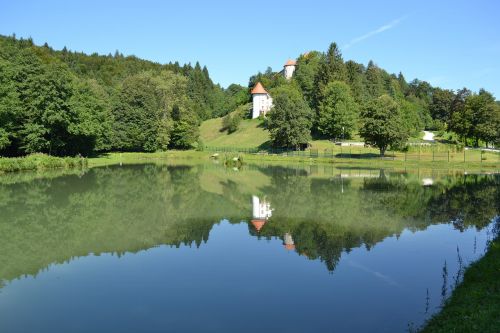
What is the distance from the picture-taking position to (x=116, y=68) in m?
148

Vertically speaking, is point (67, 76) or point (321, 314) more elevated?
point (67, 76)

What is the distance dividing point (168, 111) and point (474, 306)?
277ft

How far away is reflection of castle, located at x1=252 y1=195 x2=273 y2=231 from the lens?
863 inches

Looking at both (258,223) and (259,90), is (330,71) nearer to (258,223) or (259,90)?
(259,90)

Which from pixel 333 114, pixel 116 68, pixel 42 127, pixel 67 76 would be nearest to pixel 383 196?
pixel 42 127

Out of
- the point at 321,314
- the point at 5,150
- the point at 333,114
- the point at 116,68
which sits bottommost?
the point at 321,314

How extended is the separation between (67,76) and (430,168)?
51978mm

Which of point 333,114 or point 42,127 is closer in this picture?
point 42,127

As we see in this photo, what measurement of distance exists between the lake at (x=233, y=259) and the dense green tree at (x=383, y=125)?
32.0m

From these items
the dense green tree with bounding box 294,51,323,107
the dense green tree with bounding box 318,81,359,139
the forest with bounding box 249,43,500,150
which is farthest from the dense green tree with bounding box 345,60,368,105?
the dense green tree with bounding box 294,51,323,107

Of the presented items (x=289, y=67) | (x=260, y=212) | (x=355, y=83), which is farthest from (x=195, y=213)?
(x=289, y=67)

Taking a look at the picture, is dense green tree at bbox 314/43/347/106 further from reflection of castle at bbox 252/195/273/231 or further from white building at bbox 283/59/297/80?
reflection of castle at bbox 252/195/273/231

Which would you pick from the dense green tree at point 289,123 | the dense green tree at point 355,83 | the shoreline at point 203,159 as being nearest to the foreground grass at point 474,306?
the shoreline at point 203,159

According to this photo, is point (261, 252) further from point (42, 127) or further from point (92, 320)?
point (42, 127)
